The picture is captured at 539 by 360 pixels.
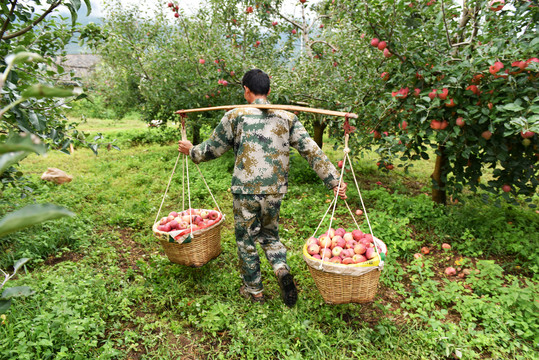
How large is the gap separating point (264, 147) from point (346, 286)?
1166mm

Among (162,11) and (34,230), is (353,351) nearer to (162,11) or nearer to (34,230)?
(34,230)

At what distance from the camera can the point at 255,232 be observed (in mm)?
2750

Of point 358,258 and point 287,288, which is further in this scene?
point 287,288

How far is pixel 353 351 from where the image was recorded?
7.52 feet

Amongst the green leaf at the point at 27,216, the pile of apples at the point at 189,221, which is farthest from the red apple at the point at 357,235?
the green leaf at the point at 27,216

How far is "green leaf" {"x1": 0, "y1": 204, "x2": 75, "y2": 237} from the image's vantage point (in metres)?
0.54

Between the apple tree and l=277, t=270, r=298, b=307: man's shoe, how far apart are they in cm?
166

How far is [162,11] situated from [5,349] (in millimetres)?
7983

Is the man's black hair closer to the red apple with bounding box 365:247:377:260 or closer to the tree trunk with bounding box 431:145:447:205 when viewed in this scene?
the red apple with bounding box 365:247:377:260

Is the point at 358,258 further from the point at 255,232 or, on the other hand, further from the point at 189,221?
the point at 189,221

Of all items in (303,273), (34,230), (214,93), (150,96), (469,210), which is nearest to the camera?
(303,273)

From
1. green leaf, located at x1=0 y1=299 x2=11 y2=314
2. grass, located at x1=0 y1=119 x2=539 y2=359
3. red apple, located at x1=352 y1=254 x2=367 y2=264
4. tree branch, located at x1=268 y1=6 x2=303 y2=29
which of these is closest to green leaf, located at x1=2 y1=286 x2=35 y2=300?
green leaf, located at x1=0 y1=299 x2=11 y2=314

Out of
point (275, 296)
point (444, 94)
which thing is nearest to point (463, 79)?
point (444, 94)

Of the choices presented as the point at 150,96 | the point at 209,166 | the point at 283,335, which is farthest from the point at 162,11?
the point at 283,335
